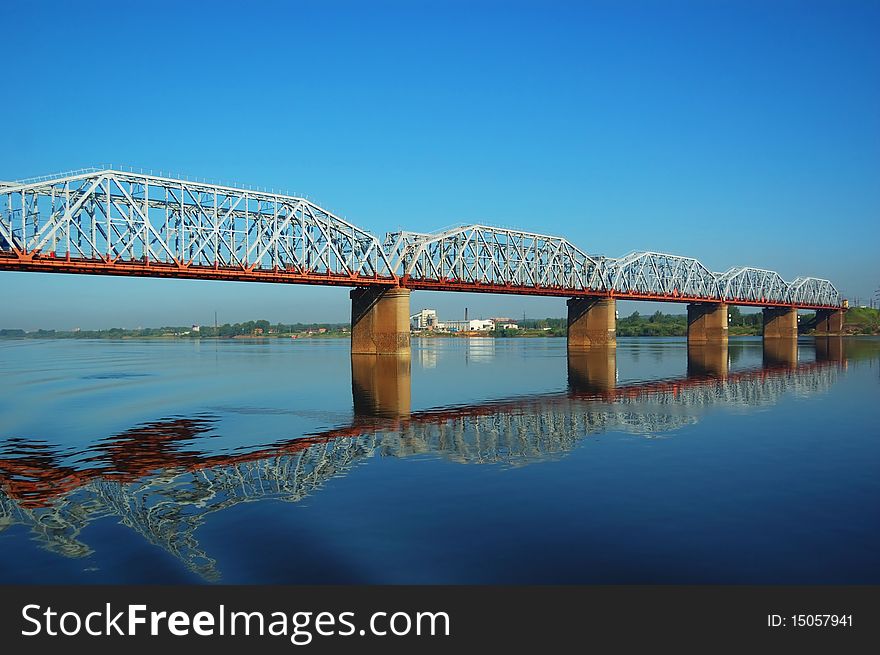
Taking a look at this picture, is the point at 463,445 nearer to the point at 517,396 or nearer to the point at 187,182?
the point at 517,396

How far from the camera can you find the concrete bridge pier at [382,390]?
34.8 metres

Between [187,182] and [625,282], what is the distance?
10098 centimetres

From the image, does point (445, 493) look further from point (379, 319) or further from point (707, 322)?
point (707, 322)

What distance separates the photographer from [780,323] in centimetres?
18200

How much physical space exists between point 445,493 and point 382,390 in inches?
1169

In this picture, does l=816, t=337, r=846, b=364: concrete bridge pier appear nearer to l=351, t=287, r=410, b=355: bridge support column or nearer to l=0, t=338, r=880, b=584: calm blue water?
l=0, t=338, r=880, b=584: calm blue water

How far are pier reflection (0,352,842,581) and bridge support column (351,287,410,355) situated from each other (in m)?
46.2

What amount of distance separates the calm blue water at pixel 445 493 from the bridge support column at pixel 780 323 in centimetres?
15771

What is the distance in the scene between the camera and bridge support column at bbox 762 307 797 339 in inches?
6998

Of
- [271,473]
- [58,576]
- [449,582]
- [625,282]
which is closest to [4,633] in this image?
[58,576]

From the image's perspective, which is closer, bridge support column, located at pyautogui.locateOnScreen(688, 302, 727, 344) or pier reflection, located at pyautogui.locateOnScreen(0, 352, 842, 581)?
pier reflection, located at pyautogui.locateOnScreen(0, 352, 842, 581)

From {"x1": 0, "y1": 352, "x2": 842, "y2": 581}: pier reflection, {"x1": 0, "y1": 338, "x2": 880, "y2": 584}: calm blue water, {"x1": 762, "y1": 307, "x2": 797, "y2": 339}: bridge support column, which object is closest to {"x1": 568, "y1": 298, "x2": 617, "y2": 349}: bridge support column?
{"x1": 762, "y1": 307, "x2": 797, "y2": 339}: bridge support column

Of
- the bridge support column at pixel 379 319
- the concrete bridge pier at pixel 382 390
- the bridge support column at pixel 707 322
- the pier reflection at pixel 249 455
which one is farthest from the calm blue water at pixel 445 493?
the bridge support column at pixel 707 322

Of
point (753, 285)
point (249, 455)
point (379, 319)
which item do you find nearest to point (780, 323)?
point (753, 285)
